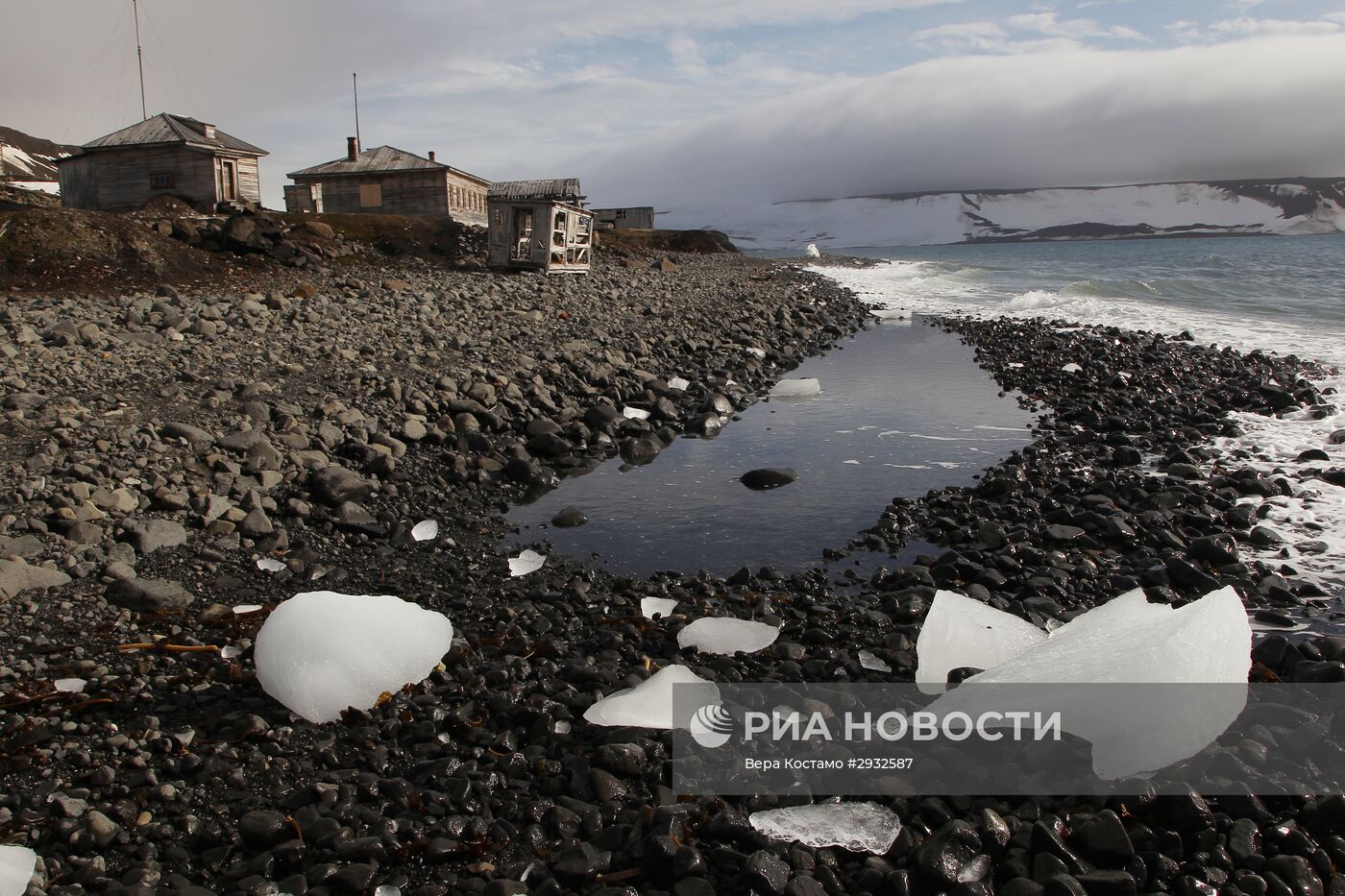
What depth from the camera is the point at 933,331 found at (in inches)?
757

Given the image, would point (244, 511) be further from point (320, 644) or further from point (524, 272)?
point (524, 272)

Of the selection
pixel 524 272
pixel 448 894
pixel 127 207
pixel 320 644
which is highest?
pixel 127 207

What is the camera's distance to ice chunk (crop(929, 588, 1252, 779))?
3084 millimetres

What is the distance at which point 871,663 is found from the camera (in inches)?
159

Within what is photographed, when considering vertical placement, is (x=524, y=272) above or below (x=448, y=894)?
above

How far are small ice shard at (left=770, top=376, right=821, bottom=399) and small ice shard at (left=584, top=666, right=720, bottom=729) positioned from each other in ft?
26.2

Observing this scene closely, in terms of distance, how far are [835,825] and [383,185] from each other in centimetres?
2986

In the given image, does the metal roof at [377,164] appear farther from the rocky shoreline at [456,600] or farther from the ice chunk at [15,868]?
the ice chunk at [15,868]

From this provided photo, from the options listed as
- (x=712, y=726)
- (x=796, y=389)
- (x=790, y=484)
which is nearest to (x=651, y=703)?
(x=712, y=726)

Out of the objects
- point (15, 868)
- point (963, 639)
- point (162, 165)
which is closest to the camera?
point (15, 868)

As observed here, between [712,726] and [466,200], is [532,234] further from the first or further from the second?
[712,726]

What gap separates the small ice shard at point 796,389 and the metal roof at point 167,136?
800 inches

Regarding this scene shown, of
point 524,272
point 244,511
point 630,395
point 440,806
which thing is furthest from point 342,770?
point 524,272

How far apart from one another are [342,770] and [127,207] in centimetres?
2687
